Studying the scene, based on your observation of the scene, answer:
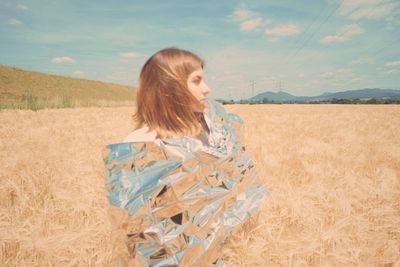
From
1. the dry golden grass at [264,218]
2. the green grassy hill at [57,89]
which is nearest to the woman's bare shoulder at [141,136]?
the dry golden grass at [264,218]

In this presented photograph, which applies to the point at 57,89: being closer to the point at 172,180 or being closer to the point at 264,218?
the point at 264,218

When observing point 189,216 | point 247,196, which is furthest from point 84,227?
point 247,196

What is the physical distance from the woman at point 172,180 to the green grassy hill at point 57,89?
735 inches

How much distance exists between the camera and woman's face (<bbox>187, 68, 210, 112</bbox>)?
1623 millimetres

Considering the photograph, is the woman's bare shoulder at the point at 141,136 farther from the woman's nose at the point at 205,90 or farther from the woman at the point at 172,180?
the woman's nose at the point at 205,90

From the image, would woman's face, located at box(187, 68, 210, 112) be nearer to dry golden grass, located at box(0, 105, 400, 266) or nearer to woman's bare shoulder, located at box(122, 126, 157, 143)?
woman's bare shoulder, located at box(122, 126, 157, 143)

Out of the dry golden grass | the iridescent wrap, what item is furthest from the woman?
the dry golden grass

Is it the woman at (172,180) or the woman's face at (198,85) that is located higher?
the woman's face at (198,85)

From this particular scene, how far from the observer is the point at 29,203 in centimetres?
208

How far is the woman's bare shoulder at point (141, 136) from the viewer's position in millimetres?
1417

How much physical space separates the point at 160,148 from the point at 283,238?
93cm

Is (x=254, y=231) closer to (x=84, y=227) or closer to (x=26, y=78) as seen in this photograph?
(x=84, y=227)

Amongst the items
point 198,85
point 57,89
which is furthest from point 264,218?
point 57,89

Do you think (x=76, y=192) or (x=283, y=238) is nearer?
(x=283, y=238)
